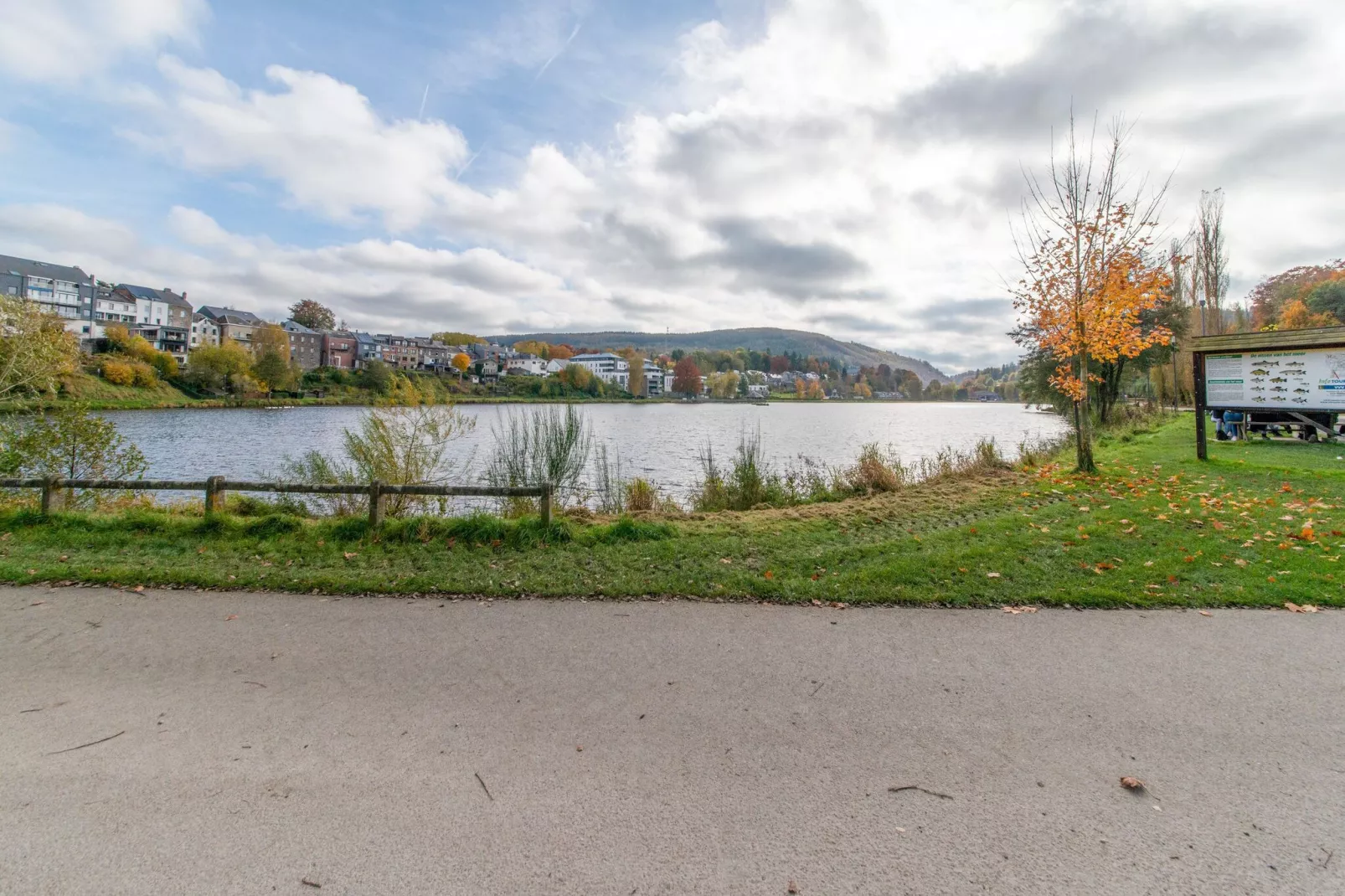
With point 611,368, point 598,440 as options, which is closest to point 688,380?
point 611,368

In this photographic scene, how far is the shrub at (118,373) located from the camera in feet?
227

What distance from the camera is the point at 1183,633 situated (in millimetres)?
4953

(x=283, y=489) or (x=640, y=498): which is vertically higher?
(x=283, y=489)

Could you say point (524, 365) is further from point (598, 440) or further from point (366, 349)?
point (598, 440)

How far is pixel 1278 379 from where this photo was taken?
14.0 meters

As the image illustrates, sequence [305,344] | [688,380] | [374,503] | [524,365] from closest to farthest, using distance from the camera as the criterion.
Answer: [374,503], [305,344], [688,380], [524,365]

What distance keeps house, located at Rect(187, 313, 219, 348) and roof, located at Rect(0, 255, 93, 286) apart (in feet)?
48.9

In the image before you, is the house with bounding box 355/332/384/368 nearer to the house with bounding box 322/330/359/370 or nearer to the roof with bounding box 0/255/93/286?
the house with bounding box 322/330/359/370

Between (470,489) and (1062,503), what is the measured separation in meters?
9.57

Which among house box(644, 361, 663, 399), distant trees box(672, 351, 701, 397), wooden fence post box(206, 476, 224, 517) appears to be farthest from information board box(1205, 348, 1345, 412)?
house box(644, 361, 663, 399)

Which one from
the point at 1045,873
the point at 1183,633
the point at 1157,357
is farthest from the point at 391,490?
the point at 1157,357

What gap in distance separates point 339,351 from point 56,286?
40436 mm

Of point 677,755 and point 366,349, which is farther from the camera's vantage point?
point 366,349

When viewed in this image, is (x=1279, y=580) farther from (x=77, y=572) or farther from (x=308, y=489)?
(x=77, y=572)
